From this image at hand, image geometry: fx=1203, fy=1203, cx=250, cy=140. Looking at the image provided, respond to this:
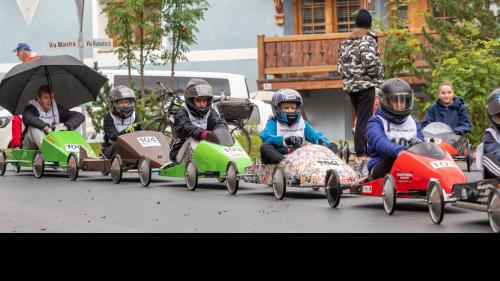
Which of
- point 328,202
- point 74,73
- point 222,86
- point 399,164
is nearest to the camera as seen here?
point 399,164

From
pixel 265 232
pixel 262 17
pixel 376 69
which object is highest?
pixel 262 17

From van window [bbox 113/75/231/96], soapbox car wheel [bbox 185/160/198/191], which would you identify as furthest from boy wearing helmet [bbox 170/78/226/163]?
van window [bbox 113/75/231/96]

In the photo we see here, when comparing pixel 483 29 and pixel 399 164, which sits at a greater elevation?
pixel 483 29

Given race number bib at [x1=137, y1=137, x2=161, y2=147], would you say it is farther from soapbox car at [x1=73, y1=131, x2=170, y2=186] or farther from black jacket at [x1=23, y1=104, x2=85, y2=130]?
black jacket at [x1=23, y1=104, x2=85, y2=130]

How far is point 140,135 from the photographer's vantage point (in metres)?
17.4

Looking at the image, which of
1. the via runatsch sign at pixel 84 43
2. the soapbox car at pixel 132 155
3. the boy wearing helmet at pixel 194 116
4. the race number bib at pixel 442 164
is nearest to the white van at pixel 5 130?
the via runatsch sign at pixel 84 43

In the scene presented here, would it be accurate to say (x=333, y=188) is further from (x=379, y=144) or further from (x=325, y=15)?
(x=325, y=15)

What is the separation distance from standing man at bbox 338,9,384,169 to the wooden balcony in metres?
15.7

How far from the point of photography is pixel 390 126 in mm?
12484

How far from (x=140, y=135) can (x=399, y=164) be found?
6.47 meters

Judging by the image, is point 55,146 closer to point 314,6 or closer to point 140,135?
point 140,135

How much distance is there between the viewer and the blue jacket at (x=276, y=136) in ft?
47.9

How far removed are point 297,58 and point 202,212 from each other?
20.6 m

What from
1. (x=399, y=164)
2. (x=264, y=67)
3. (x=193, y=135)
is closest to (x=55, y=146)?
(x=193, y=135)
